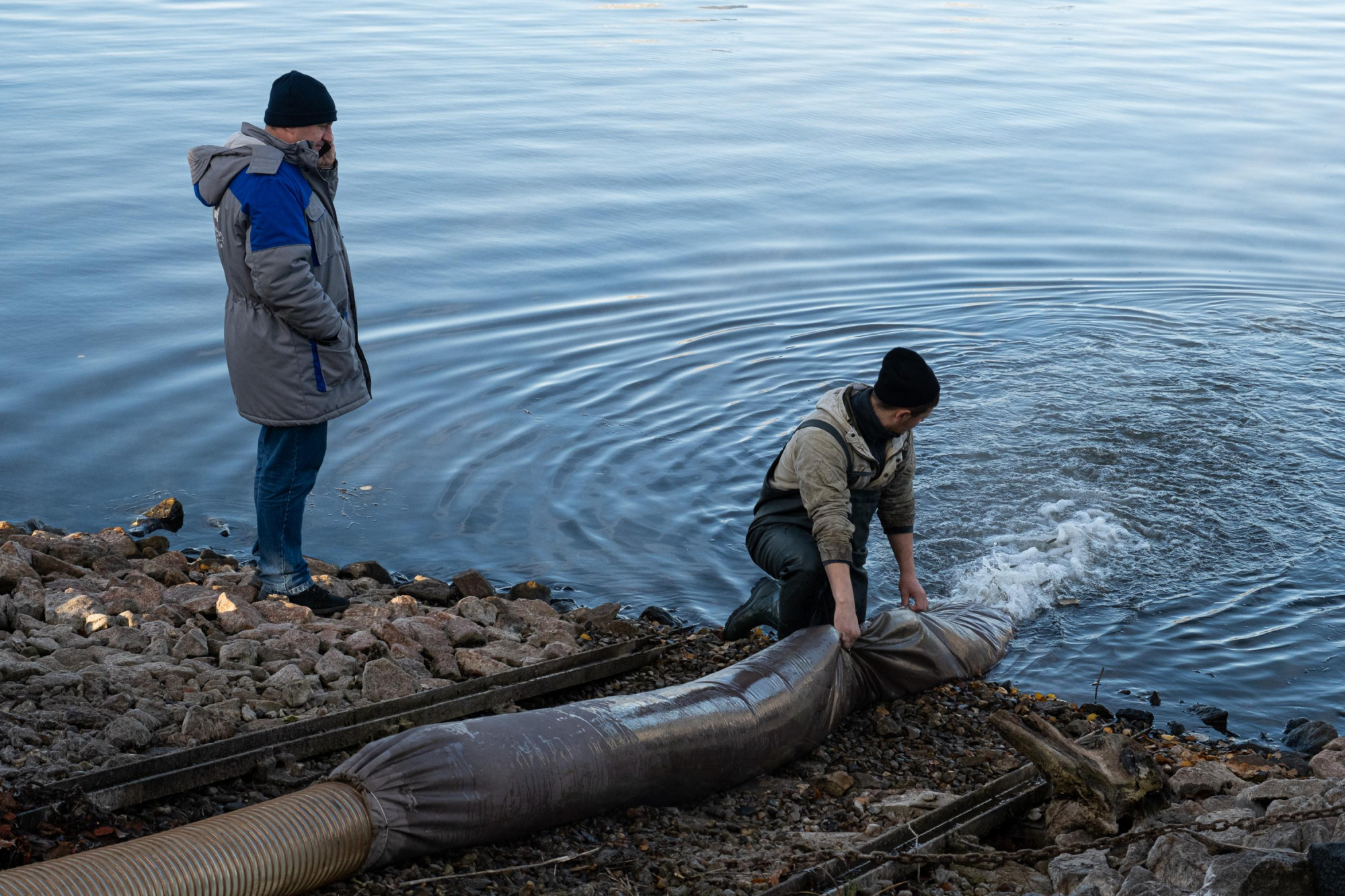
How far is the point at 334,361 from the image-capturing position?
557cm

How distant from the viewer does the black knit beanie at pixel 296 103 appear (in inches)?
204

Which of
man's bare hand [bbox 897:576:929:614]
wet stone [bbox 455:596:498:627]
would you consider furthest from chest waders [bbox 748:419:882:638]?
wet stone [bbox 455:596:498:627]

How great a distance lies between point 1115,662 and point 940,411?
3120 millimetres

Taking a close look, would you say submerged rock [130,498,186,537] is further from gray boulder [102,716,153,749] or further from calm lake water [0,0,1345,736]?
gray boulder [102,716,153,749]

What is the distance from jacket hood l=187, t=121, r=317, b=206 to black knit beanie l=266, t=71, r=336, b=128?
0.27ft

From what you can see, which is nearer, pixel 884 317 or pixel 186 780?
pixel 186 780

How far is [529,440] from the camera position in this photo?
898 cm

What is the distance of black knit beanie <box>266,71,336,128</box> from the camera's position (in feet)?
17.0

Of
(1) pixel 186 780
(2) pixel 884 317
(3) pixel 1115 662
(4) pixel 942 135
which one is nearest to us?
(1) pixel 186 780

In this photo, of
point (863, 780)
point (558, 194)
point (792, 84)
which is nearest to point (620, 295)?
point (558, 194)

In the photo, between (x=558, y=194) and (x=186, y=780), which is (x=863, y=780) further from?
(x=558, y=194)

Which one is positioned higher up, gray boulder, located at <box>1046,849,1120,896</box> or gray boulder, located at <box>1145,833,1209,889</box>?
gray boulder, located at <box>1145,833,1209,889</box>

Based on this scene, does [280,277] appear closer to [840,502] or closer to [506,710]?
[506,710]

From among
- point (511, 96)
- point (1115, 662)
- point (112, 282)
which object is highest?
point (511, 96)
